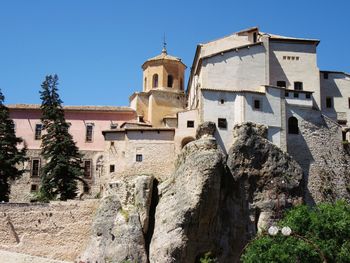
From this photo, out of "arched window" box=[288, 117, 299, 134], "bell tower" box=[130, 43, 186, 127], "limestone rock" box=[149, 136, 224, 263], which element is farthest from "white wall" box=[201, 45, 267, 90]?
"limestone rock" box=[149, 136, 224, 263]

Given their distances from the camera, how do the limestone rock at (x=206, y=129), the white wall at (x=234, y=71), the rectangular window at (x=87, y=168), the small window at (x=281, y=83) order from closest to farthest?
the limestone rock at (x=206, y=129)
the white wall at (x=234, y=71)
the small window at (x=281, y=83)
the rectangular window at (x=87, y=168)

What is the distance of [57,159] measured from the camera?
4784 centimetres

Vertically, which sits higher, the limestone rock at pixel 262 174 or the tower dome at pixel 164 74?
the tower dome at pixel 164 74

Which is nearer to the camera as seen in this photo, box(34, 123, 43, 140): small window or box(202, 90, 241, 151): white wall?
box(202, 90, 241, 151): white wall

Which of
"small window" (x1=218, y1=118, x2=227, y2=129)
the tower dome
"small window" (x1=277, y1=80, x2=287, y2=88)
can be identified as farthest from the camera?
the tower dome

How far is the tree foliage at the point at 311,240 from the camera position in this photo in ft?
118

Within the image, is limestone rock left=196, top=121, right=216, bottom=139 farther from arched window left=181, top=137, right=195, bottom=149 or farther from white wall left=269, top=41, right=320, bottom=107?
white wall left=269, top=41, right=320, bottom=107

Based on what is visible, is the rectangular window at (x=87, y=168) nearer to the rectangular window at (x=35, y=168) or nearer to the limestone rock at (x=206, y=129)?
the rectangular window at (x=35, y=168)

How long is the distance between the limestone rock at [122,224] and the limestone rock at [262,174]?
608cm

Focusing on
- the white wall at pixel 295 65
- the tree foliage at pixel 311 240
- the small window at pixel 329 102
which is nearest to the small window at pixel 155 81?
the white wall at pixel 295 65

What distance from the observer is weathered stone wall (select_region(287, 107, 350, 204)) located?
49031mm

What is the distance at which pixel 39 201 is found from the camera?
47250 mm

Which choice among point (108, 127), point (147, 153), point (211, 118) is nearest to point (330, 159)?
point (211, 118)

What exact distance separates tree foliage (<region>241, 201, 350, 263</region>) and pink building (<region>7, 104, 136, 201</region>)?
1964cm
